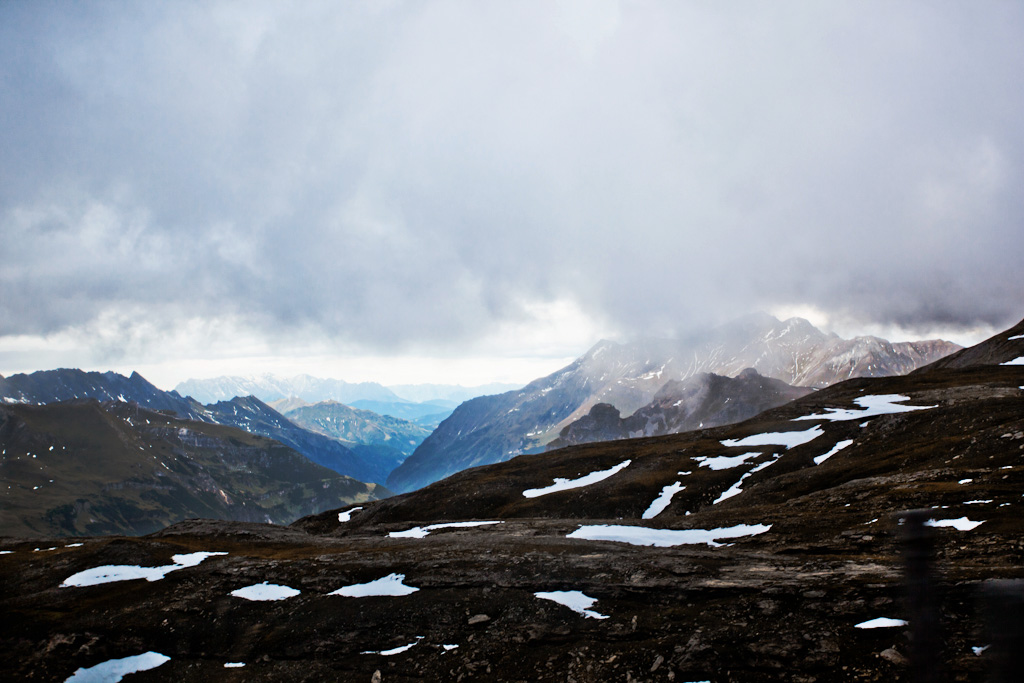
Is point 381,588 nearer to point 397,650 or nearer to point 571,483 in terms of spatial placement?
point 397,650

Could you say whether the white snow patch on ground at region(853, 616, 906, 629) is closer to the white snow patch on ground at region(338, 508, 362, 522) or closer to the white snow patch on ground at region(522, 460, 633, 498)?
the white snow patch on ground at region(522, 460, 633, 498)

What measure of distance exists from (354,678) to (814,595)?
24.3m

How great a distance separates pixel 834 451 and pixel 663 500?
26054mm

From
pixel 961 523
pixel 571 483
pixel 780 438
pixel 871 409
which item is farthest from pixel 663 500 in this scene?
pixel 871 409

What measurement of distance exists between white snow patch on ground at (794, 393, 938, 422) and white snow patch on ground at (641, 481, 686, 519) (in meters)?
36.7

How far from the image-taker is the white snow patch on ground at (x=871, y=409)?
10284 centimetres

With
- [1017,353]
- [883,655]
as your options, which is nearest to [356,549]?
[883,655]

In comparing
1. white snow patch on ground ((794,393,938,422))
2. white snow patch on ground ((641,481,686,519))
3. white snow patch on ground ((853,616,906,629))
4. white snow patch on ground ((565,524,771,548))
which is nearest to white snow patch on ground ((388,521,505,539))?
white snow patch on ground ((565,524,771,548))

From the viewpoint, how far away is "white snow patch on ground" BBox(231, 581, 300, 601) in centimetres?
4209

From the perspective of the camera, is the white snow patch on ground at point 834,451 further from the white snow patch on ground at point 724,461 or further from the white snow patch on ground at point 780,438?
the white snow patch on ground at point 724,461

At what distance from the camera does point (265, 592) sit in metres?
43.0

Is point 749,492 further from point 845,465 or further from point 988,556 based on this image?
point 988,556

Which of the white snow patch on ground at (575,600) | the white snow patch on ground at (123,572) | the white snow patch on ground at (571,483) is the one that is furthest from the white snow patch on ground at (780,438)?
the white snow patch on ground at (123,572)

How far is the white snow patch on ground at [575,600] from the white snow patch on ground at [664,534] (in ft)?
40.1
